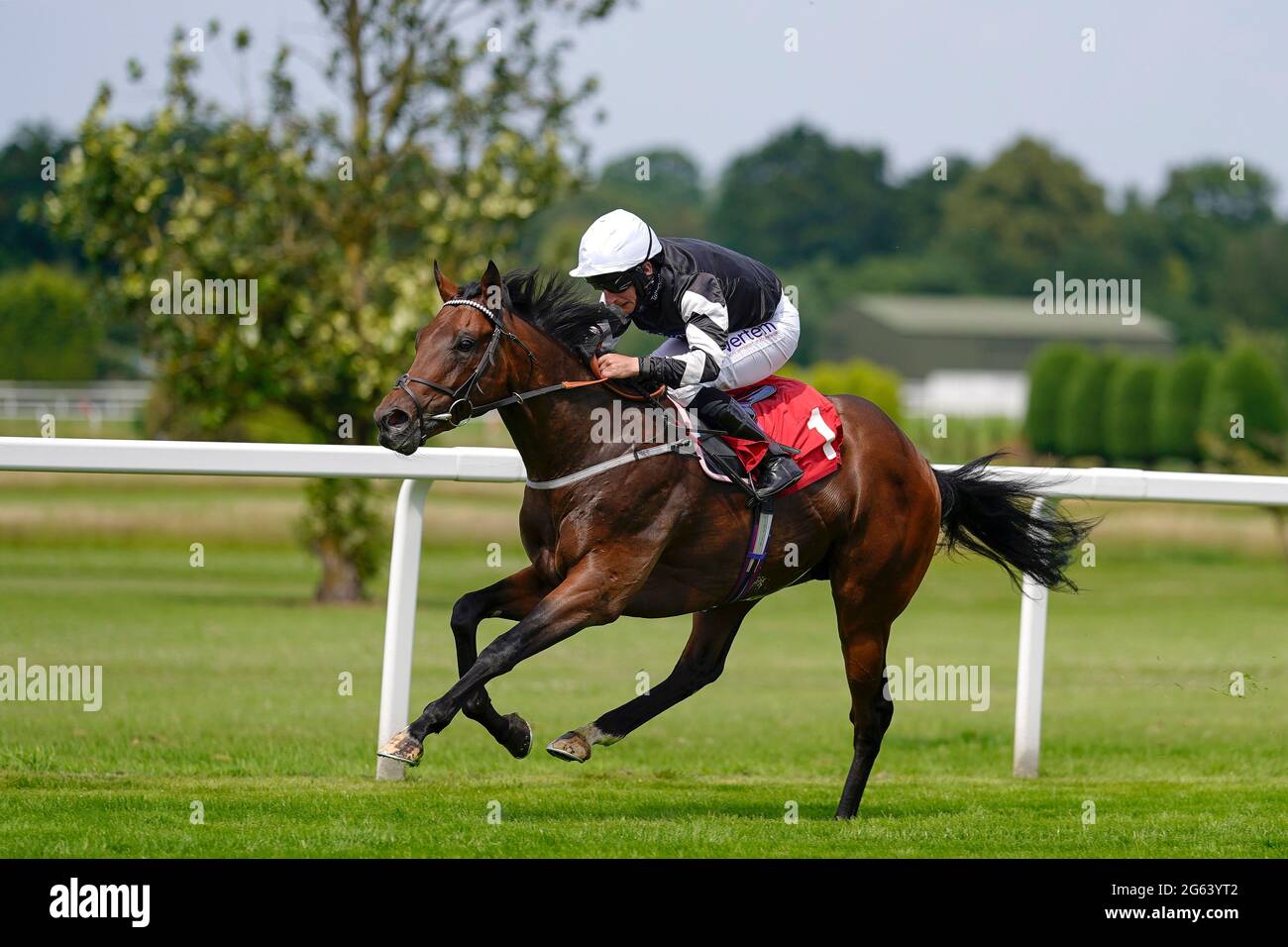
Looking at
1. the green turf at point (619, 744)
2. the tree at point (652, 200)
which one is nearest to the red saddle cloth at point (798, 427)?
the green turf at point (619, 744)

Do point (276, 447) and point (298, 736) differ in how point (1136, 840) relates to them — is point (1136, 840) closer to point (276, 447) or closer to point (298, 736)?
point (276, 447)

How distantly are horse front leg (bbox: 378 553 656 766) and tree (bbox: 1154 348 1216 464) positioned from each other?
4245 cm

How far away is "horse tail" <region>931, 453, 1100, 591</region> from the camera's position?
6.60 m

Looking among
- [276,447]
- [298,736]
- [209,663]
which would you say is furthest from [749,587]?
[209,663]

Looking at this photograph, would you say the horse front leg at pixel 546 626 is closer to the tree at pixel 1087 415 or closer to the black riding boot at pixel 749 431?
the black riding boot at pixel 749 431

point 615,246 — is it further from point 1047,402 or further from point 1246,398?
point 1047,402

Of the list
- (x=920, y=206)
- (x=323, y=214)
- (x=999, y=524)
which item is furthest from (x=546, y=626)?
(x=920, y=206)

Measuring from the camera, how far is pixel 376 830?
5.01 m

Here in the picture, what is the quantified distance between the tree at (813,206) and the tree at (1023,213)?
495 centimetres

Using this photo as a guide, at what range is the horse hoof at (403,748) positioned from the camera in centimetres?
491

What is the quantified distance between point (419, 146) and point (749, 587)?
39.5 feet

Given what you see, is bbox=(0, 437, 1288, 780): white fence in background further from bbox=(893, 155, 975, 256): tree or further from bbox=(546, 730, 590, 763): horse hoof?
bbox=(893, 155, 975, 256): tree

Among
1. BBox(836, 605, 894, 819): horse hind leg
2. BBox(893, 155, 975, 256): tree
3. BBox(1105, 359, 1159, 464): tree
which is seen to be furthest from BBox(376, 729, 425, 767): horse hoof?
BBox(893, 155, 975, 256): tree

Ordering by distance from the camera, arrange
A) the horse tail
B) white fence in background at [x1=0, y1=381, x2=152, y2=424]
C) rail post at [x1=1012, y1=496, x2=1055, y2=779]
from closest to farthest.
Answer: the horse tail, rail post at [x1=1012, y1=496, x2=1055, y2=779], white fence in background at [x1=0, y1=381, x2=152, y2=424]
